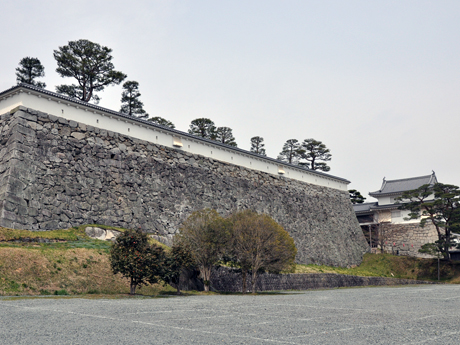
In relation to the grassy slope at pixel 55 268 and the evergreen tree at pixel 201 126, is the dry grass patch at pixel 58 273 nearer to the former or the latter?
the grassy slope at pixel 55 268

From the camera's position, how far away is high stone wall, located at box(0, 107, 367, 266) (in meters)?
20.3

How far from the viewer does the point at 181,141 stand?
29172mm

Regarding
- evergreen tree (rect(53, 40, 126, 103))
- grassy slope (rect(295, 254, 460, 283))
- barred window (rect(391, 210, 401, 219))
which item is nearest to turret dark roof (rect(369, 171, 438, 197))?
barred window (rect(391, 210, 401, 219))

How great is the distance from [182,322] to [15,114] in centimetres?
1636

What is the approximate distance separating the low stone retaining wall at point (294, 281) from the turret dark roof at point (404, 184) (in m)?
15.3

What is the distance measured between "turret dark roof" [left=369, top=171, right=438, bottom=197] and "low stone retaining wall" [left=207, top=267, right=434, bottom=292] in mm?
15329

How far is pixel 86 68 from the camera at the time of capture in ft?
129


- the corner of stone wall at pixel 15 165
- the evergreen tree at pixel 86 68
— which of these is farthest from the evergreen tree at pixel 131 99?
the corner of stone wall at pixel 15 165

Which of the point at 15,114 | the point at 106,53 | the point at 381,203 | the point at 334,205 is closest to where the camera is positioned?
the point at 15,114

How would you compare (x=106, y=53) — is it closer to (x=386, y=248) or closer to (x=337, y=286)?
(x=337, y=286)

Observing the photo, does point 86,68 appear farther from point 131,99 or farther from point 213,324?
point 213,324

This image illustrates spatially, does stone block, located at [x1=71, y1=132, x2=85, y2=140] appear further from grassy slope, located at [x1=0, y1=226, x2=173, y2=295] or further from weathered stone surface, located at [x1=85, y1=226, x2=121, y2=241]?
grassy slope, located at [x1=0, y1=226, x2=173, y2=295]

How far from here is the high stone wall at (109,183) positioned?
66.6 feet

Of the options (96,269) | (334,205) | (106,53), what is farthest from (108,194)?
(334,205)
